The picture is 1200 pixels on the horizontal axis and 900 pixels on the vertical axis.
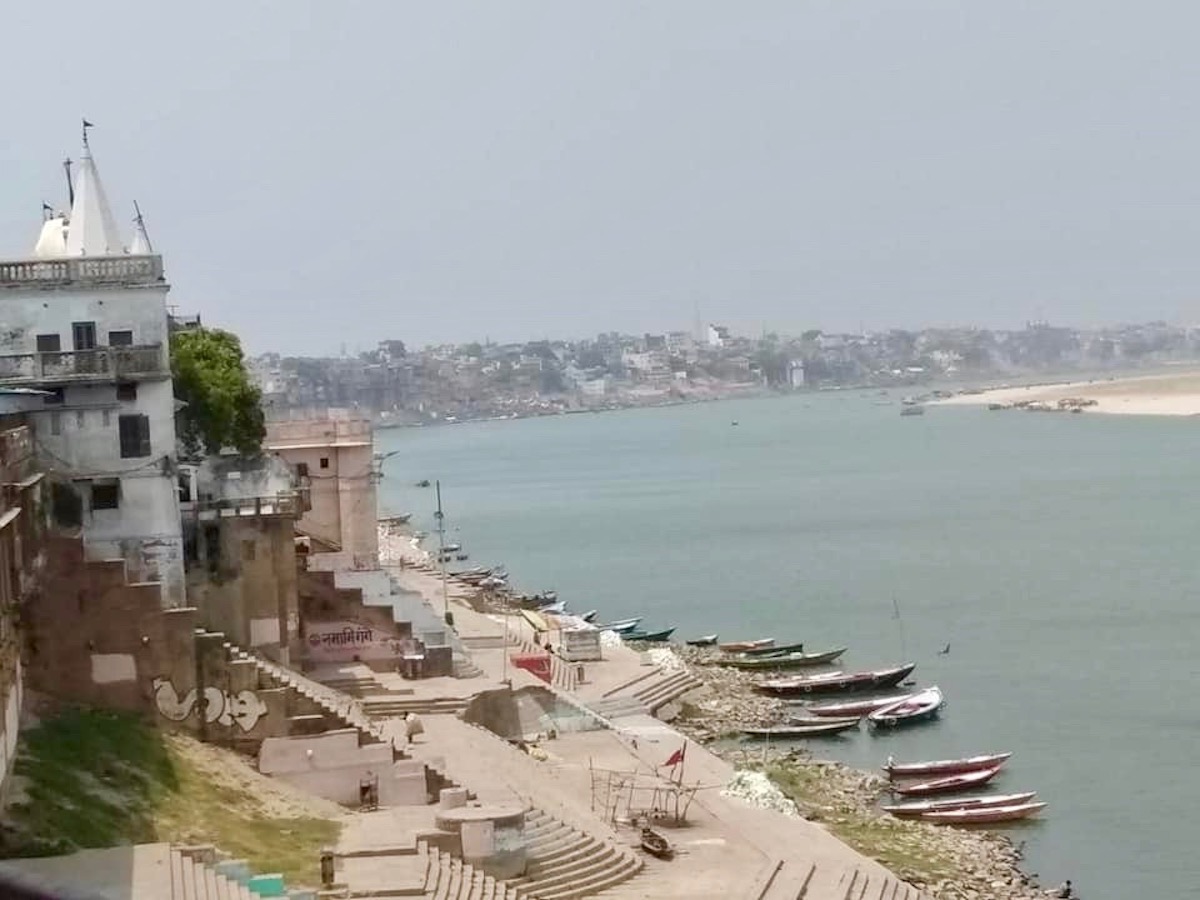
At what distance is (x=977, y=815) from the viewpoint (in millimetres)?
37562

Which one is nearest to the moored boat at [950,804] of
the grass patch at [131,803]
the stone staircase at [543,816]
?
the stone staircase at [543,816]

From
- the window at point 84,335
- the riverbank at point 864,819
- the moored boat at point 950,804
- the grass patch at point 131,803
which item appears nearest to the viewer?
the grass patch at point 131,803

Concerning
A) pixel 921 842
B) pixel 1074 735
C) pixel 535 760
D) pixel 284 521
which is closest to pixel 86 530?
pixel 284 521

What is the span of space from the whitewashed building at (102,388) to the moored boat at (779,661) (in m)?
31.0

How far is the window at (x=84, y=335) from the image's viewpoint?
28.6 metres

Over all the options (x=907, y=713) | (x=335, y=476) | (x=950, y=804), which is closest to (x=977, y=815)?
(x=950, y=804)

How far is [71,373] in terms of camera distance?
28281 mm

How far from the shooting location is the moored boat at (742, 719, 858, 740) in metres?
46.2

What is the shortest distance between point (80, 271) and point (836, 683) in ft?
95.4

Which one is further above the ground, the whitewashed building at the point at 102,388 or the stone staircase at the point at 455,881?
the whitewashed building at the point at 102,388

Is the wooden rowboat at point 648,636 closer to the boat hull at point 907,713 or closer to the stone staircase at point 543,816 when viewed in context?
the boat hull at point 907,713

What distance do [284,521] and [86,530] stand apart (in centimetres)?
525

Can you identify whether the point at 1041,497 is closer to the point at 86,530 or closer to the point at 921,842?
the point at 921,842

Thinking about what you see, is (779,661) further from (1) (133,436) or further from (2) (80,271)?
(2) (80,271)
